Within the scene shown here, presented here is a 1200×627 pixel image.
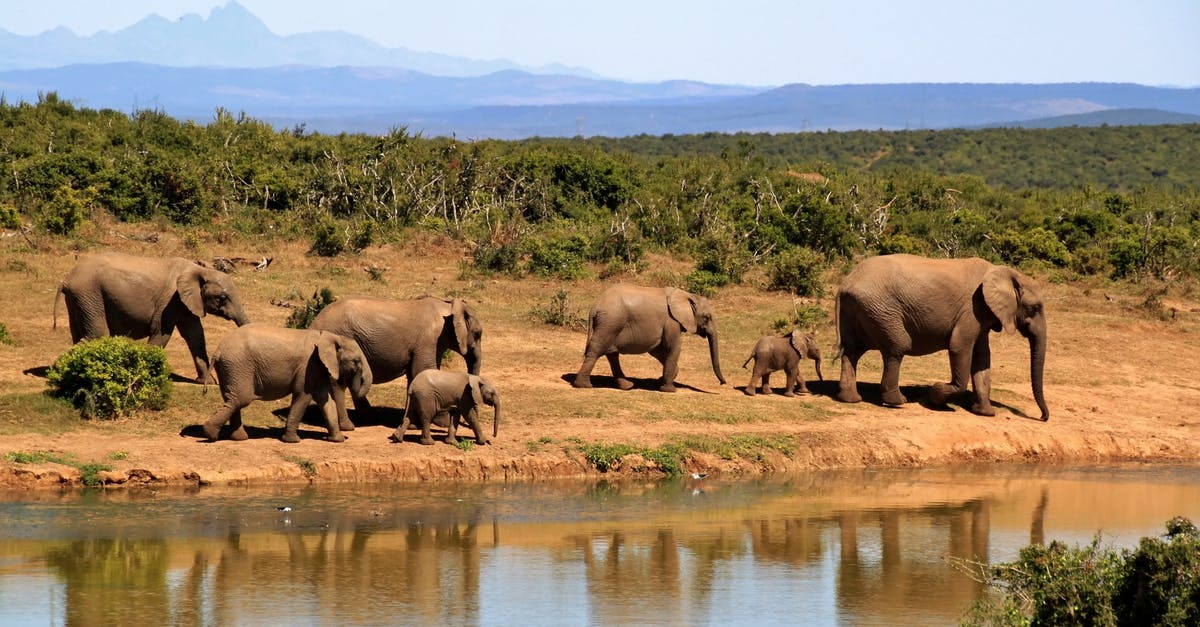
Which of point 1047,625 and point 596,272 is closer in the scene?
point 1047,625

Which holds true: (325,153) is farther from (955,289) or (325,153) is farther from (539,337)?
(955,289)

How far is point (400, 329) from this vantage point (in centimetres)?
1908

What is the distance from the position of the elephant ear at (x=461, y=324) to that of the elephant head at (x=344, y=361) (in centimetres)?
136

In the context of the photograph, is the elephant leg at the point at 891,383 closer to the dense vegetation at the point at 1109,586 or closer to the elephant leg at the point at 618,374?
the elephant leg at the point at 618,374

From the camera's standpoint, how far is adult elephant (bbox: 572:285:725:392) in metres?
21.4

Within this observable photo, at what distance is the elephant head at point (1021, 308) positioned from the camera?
846 inches

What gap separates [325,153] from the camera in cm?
3997

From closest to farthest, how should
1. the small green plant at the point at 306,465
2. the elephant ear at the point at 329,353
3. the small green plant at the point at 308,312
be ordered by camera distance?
the small green plant at the point at 306,465 → the elephant ear at the point at 329,353 → the small green plant at the point at 308,312

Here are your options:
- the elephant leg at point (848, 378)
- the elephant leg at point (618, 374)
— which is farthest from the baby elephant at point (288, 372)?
the elephant leg at point (848, 378)

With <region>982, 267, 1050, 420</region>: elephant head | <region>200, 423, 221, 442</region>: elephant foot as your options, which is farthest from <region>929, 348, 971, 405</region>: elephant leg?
<region>200, 423, 221, 442</region>: elephant foot

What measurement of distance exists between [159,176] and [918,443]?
19.3 metres

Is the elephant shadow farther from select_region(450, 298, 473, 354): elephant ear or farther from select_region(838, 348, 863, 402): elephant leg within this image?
select_region(450, 298, 473, 354): elephant ear

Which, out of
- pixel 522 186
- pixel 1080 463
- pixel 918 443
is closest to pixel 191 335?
pixel 918 443

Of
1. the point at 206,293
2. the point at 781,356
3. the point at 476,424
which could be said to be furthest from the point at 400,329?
the point at 781,356
